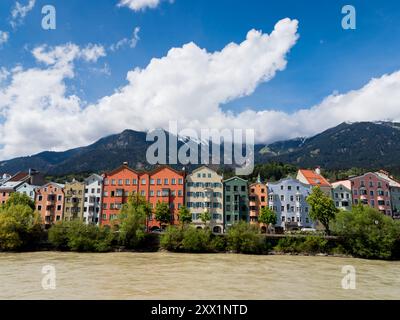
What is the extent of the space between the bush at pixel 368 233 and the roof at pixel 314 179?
23672 millimetres

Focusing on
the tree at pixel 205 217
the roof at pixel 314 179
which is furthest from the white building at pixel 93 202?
the roof at pixel 314 179

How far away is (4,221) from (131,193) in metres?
24.6

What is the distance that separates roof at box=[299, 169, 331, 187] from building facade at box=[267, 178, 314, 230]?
2.60 m

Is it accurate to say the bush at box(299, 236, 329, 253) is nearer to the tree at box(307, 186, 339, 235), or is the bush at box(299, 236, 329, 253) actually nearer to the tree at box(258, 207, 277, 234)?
the tree at box(307, 186, 339, 235)

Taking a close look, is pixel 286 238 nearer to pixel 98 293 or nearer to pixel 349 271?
pixel 349 271

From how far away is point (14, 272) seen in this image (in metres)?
30.1

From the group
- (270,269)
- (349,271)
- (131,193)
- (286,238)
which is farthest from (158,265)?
(131,193)

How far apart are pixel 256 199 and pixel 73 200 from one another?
139 feet

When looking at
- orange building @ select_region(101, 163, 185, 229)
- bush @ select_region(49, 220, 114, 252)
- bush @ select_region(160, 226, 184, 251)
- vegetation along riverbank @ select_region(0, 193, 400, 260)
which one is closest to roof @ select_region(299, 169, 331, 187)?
vegetation along riverbank @ select_region(0, 193, 400, 260)

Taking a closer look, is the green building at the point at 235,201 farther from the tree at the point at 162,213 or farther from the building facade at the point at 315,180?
the building facade at the point at 315,180

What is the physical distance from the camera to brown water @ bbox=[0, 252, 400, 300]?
21156mm

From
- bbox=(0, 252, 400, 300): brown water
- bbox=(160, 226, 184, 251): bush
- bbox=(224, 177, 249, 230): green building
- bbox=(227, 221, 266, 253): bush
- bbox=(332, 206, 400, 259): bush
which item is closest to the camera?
bbox=(0, 252, 400, 300): brown water

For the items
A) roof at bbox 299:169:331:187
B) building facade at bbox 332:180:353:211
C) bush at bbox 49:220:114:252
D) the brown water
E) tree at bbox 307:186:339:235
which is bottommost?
the brown water

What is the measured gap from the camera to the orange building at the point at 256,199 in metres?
71.4
